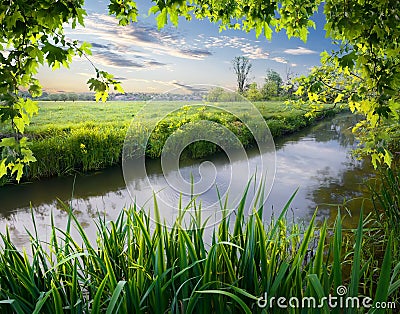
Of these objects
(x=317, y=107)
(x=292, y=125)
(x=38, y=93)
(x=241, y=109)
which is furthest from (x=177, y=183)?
(x=292, y=125)

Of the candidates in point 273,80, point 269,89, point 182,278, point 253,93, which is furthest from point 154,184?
point 273,80

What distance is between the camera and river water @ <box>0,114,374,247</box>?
3.94 meters

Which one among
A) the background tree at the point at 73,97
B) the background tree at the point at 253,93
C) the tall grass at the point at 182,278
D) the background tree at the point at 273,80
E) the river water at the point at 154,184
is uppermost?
the background tree at the point at 273,80

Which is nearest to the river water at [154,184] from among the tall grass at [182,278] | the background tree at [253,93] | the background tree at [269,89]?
the tall grass at [182,278]

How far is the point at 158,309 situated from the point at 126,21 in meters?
1.50

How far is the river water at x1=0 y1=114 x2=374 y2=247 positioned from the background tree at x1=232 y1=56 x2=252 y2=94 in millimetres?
5464

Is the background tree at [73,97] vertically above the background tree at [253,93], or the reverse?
the background tree at [253,93]

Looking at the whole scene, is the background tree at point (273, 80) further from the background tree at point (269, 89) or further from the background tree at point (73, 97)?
the background tree at point (73, 97)

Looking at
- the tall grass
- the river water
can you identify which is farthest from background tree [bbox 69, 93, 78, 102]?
the tall grass

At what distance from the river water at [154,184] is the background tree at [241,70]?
5.46 m

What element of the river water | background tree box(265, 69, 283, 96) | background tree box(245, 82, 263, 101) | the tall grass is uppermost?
background tree box(265, 69, 283, 96)

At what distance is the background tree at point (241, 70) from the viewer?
473 inches

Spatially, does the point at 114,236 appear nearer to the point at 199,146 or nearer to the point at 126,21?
the point at 126,21

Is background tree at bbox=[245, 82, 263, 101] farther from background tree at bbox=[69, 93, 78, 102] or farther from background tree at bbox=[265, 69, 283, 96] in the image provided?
background tree at bbox=[69, 93, 78, 102]
